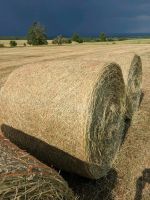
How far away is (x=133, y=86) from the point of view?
28.4 feet

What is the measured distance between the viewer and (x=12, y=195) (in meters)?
3.12

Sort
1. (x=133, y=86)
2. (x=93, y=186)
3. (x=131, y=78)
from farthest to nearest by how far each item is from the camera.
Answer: (x=133, y=86)
(x=131, y=78)
(x=93, y=186)

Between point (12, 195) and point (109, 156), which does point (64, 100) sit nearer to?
point (109, 156)

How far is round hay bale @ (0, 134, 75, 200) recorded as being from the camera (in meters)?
3.12

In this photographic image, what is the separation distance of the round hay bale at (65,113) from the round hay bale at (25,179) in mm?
1380

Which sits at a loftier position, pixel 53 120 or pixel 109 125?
pixel 53 120

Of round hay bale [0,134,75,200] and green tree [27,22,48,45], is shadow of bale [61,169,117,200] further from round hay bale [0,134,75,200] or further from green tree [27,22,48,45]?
green tree [27,22,48,45]

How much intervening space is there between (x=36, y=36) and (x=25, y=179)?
58.7 metres

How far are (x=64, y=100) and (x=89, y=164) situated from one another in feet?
2.94

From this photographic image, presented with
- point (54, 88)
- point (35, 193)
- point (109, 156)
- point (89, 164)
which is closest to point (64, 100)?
point (54, 88)

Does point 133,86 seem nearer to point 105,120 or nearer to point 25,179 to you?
point 105,120

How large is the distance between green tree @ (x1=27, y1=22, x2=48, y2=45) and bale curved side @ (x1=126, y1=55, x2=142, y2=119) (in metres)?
51.5

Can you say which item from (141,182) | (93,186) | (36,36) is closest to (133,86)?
(141,182)

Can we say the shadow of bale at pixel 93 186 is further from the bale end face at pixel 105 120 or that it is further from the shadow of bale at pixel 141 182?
the shadow of bale at pixel 141 182
